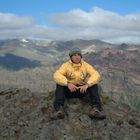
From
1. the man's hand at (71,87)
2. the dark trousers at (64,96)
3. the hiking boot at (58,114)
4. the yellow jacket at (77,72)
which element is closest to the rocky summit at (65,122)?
the hiking boot at (58,114)

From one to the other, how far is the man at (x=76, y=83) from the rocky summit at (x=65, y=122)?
2.01 feet

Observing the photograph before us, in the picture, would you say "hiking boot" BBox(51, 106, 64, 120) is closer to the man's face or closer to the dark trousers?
the dark trousers

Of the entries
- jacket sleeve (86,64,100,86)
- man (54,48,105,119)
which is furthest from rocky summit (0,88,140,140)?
jacket sleeve (86,64,100,86)

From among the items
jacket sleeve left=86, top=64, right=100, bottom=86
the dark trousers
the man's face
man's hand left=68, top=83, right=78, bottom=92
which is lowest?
the dark trousers

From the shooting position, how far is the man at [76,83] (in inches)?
820

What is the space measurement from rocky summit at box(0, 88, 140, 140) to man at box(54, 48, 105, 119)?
0.61 metres

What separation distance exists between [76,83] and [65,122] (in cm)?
257

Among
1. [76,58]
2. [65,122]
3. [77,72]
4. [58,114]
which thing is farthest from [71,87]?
[65,122]

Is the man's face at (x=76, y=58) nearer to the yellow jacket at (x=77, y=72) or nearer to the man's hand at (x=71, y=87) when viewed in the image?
the yellow jacket at (x=77, y=72)

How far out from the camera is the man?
68.3 ft

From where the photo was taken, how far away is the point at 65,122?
2086 centimetres

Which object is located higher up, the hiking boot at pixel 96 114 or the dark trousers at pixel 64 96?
the dark trousers at pixel 64 96

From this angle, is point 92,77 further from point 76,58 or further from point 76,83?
point 76,58

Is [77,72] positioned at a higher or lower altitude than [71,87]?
higher
